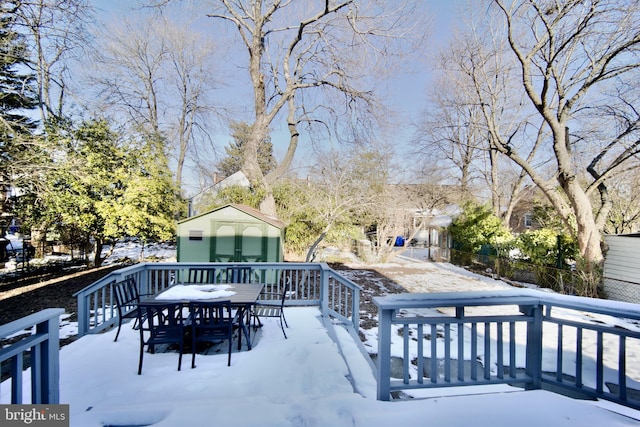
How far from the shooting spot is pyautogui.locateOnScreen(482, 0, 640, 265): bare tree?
697 centimetres

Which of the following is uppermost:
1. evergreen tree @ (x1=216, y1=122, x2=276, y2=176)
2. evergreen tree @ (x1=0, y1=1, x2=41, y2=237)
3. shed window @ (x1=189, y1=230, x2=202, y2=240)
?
evergreen tree @ (x1=216, y1=122, x2=276, y2=176)

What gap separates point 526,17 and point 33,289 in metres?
14.7

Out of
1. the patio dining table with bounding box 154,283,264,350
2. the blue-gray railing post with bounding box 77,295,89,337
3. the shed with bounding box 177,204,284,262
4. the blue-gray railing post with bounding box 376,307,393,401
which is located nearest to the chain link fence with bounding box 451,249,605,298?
the shed with bounding box 177,204,284,262

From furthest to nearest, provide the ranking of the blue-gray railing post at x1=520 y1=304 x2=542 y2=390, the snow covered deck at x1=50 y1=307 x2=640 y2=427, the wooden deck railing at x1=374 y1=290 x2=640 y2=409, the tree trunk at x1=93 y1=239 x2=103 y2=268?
the tree trunk at x1=93 y1=239 x2=103 y2=268 < the blue-gray railing post at x1=520 y1=304 x2=542 y2=390 < the wooden deck railing at x1=374 y1=290 x2=640 y2=409 < the snow covered deck at x1=50 y1=307 x2=640 y2=427

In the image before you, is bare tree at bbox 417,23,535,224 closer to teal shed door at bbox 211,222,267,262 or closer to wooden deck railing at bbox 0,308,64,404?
teal shed door at bbox 211,222,267,262

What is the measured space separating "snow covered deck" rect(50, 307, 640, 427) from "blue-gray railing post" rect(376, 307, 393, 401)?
3.8 inches

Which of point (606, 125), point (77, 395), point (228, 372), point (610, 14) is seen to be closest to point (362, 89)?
point (610, 14)

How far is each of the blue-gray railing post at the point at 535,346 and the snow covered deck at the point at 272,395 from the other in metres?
0.10

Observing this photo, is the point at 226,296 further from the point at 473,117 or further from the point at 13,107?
the point at 473,117

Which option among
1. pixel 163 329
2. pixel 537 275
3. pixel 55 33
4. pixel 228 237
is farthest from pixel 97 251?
pixel 537 275

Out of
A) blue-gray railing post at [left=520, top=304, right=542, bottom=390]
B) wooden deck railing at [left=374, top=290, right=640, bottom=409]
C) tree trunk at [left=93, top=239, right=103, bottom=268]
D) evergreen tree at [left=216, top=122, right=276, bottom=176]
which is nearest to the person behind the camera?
wooden deck railing at [left=374, top=290, right=640, bottom=409]

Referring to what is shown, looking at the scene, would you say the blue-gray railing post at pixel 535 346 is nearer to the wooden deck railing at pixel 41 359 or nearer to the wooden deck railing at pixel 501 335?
the wooden deck railing at pixel 501 335

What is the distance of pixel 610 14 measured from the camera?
6.89 meters

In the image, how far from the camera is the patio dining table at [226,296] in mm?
3158
